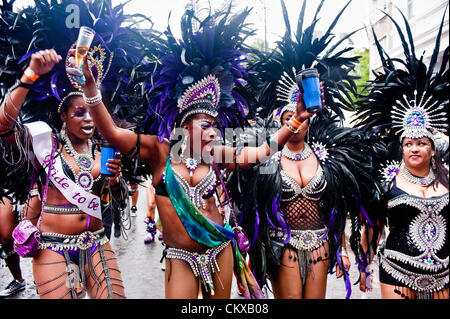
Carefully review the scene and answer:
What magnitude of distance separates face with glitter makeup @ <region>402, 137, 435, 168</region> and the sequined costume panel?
0.28 metres

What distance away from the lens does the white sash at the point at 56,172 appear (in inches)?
109

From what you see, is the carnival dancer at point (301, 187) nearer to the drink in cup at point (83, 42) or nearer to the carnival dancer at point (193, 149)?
the carnival dancer at point (193, 149)

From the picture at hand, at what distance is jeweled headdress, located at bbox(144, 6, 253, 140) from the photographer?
8.65 feet

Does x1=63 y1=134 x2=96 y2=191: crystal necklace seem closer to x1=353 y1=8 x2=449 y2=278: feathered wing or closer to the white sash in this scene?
the white sash

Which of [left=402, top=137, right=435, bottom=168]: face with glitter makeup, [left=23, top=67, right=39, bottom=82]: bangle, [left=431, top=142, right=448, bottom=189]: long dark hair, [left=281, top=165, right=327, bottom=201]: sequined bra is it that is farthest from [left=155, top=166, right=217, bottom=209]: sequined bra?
[left=431, top=142, right=448, bottom=189]: long dark hair

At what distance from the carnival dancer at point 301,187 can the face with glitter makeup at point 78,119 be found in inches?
51.7

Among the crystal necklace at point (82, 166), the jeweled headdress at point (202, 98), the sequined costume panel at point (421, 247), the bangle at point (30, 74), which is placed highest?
the bangle at point (30, 74)

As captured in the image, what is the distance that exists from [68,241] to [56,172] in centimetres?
54

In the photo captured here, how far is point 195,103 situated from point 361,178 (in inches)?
72.6

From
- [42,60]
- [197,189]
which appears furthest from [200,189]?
[42,60]

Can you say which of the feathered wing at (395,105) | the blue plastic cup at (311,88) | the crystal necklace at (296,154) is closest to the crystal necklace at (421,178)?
the feathered wing at (395,105)

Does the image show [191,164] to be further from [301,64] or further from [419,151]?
[419,151]
